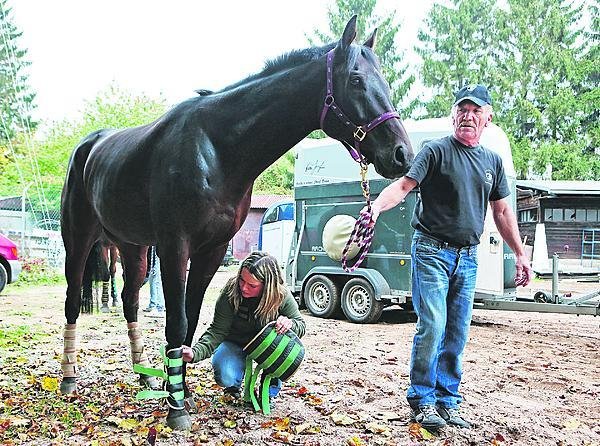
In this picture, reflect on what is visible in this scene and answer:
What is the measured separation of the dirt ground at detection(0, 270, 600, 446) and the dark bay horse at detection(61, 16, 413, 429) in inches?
19.6

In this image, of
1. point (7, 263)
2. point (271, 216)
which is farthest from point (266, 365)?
point (271, 216)

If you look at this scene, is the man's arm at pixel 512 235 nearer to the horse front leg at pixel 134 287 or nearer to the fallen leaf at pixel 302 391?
the fallen leaf at pixel 302 391

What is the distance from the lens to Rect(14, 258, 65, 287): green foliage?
1554cm

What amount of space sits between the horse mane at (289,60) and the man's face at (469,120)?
981mm

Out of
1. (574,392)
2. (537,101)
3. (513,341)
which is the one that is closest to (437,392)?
(574,392)

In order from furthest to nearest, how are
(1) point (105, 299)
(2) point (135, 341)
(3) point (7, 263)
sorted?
(3) point (7, 263) → (1) point (105, 299) → (2) point (135, 341)

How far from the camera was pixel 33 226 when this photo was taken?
1778 cm

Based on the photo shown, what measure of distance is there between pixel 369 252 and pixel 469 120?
18.6ft

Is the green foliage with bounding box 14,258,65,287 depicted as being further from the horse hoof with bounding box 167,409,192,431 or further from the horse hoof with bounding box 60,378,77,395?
the horse hoof with bounding box 167,409,192,431

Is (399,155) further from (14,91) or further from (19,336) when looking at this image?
(14,91)

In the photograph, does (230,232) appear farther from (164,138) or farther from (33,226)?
(33,226)

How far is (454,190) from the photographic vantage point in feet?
11.9

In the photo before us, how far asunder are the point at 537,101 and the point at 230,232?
3421 centimetres

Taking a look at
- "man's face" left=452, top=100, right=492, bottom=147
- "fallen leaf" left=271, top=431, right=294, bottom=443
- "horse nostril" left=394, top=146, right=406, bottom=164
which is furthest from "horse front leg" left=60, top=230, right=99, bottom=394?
"man's face" left=452, top=100, right=492, bottom=147
